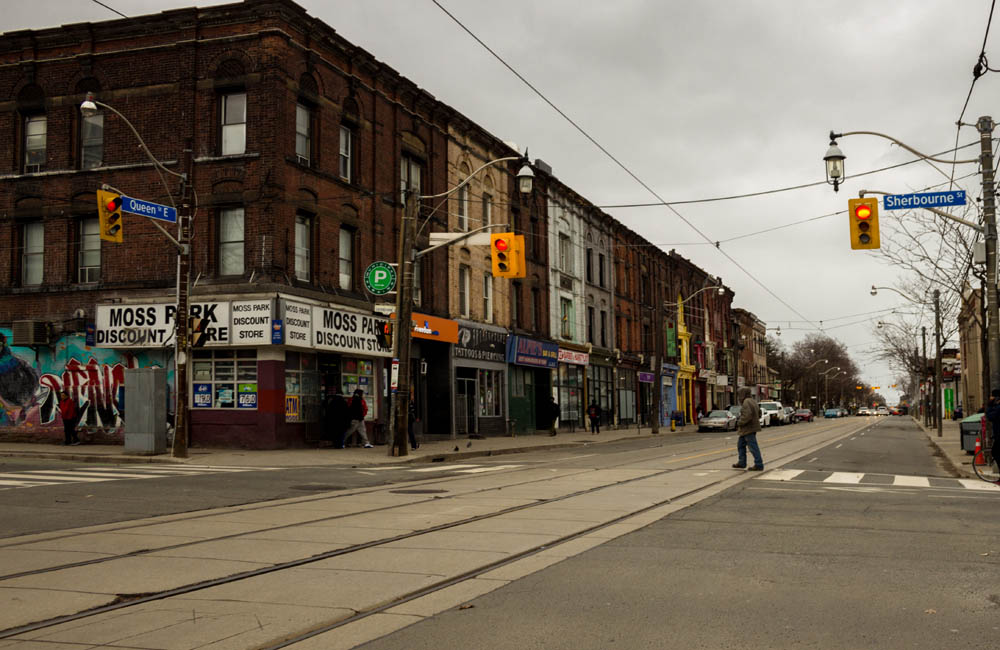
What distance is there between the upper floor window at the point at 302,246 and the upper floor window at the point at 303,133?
1724 mm

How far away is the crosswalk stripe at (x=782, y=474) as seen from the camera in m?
16.8

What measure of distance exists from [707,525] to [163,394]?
15.9 metres

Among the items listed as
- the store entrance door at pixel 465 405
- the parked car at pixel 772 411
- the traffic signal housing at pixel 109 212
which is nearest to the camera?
the traffic signal housing at pixel 109 212

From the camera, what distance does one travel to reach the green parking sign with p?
2769 cm

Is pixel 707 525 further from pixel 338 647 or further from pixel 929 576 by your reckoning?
pixel 338 647

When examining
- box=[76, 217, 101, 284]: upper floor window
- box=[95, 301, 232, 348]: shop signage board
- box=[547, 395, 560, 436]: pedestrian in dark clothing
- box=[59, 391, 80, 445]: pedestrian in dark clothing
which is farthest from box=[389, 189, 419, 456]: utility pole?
box=[547, 395, 560, 436]: pedestrian in dark clothing

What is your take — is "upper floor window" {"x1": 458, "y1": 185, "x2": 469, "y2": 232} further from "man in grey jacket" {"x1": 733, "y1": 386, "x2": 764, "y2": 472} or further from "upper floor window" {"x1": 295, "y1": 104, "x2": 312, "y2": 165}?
"man in grey jacket" {"x1": 733, "y1": 386, "x2": 764, "y2": 472}

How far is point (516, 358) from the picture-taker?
40.4 m

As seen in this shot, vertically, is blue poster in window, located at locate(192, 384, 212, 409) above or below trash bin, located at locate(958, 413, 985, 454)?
above

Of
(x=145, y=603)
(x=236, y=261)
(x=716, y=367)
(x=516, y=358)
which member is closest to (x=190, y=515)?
(x=145, y=603)

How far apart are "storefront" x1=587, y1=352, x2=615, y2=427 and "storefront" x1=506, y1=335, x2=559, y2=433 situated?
581 cm

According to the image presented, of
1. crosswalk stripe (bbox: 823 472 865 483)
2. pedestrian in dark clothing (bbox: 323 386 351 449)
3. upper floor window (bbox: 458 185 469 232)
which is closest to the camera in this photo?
crosswalk stripe (bbox: 823 472 865 483)

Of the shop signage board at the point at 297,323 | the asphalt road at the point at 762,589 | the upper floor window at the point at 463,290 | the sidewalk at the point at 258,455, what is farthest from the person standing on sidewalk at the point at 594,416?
the asphalt road at the point at 762,589

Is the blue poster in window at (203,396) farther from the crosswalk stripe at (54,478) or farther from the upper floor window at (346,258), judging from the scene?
the crosswalk stripe at (54,478)
